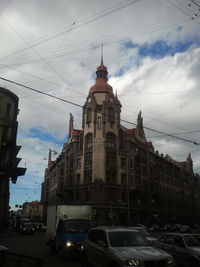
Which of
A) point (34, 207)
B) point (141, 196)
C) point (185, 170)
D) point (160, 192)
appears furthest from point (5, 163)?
point (34, 207)

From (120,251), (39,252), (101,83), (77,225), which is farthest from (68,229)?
(101,83)

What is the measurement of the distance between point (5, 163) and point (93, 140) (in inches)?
951

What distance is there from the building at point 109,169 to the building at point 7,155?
13908 mm

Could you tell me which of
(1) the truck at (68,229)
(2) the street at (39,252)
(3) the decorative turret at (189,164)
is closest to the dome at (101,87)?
(2) the street at (39,252)

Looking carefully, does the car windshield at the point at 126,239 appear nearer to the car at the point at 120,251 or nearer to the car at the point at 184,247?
the car at the point at 120,251

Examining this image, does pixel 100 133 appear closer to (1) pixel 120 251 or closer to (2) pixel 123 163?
(2) pixel 123 163

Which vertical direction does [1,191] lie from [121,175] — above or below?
below

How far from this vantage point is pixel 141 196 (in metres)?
62.8

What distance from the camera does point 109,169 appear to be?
191 feet

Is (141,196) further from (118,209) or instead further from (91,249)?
(91,249)

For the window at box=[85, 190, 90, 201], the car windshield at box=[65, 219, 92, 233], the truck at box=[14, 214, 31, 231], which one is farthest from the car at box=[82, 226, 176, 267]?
the window at box=[85, 190, 90, 201]

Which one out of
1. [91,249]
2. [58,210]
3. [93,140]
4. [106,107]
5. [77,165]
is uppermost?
[106,107]

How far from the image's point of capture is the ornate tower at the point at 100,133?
58.1 m

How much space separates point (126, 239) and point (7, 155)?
107 ft
